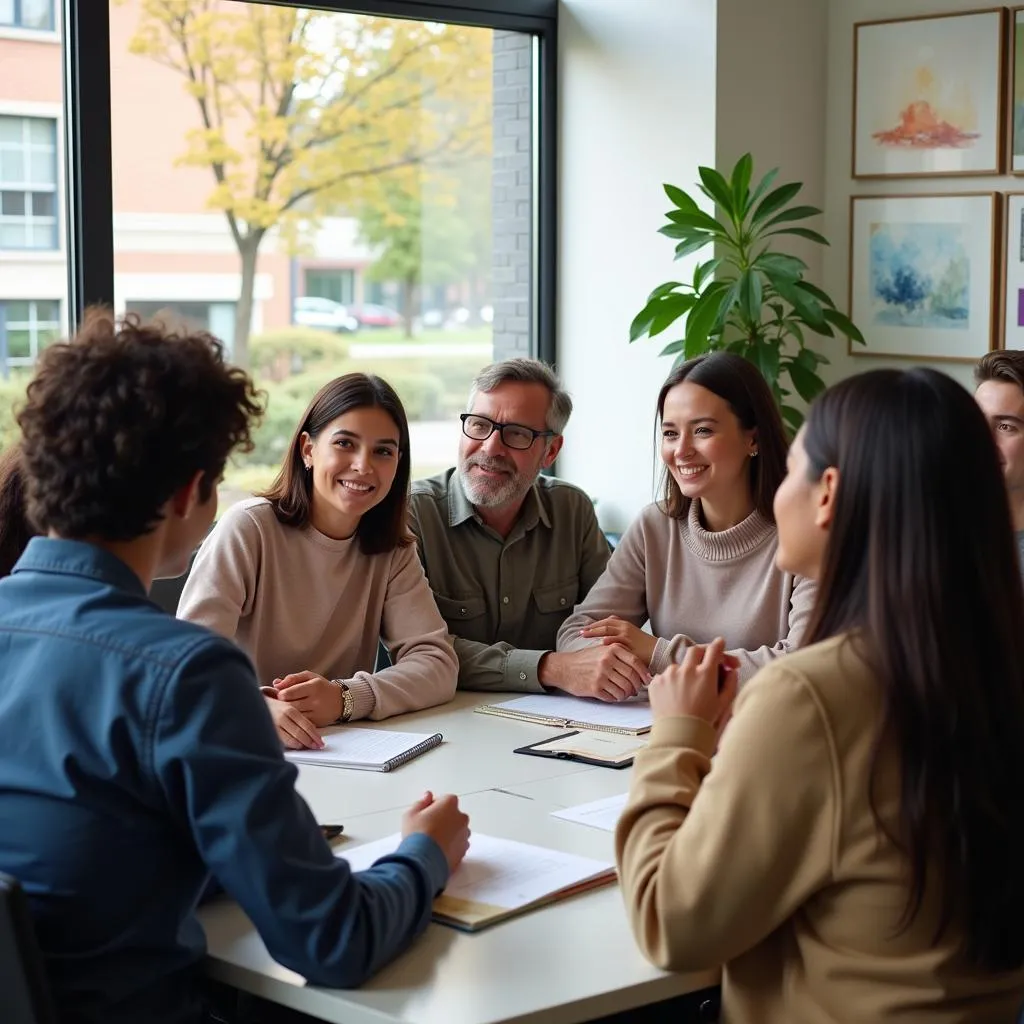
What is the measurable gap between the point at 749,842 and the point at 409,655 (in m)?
1.55

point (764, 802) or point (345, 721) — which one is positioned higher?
point (764, 802)

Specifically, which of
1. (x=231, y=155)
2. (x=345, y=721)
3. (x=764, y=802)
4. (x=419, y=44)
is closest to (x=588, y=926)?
(x=764, y=802)

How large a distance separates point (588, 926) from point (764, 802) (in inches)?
16.3

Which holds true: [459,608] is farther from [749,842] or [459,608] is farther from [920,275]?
[920,275]

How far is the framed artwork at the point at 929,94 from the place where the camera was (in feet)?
15.6

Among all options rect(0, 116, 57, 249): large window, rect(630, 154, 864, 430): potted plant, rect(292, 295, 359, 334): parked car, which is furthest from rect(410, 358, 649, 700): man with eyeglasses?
rect(292, 295, 359, 334): parked car

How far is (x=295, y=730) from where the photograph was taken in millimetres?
2555

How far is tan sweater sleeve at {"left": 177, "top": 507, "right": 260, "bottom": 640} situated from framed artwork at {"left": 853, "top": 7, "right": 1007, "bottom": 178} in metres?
2.96

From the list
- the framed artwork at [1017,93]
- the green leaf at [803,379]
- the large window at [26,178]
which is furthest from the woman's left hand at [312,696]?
the framed artwork at [1017,93]

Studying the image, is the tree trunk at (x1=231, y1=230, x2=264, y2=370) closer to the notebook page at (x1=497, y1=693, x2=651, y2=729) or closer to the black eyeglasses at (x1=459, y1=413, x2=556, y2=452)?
the black eyeglasses at (x1=459, y1=413, x2=556, y2=452)

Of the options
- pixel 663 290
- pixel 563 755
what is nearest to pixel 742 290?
pixel 663 290

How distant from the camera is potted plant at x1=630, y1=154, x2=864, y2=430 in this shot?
4.57m

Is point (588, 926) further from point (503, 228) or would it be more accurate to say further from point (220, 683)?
point (503, 228)

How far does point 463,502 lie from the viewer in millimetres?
3354
